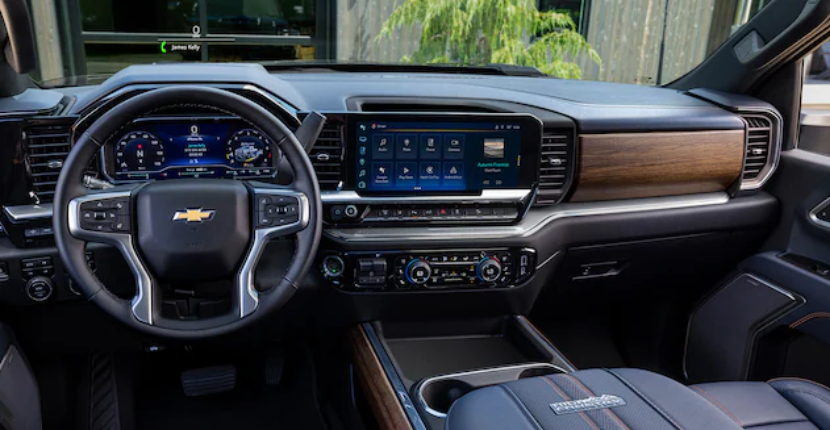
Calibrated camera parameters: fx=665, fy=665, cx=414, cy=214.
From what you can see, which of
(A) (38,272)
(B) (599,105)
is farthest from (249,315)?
(B) (599,105)

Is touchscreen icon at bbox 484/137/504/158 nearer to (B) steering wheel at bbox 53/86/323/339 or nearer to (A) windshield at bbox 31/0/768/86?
(B) steering wheel at bbox 53/86/323/339

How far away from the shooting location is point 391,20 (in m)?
4.76

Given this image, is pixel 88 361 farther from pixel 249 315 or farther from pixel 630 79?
pixel 630 79

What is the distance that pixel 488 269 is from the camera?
1.73 m

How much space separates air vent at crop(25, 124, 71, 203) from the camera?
142cm

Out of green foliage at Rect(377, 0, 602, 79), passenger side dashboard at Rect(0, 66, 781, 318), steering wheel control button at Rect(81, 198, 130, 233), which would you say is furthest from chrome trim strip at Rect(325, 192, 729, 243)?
green foliage at Rect(377, 0, 602, 79)

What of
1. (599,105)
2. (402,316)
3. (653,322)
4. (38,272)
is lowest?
(653,322)

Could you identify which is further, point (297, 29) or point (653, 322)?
point (297, 29)

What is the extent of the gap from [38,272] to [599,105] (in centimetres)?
146

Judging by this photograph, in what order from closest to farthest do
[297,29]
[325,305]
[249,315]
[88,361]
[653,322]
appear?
[249,315] < [325,305] < [88,361] < [653,322] < [297,29]

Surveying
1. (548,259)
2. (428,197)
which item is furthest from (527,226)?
(428,197)

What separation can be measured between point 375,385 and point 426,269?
315 mm

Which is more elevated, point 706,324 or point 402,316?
point 402,316

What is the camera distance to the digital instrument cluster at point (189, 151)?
56.5 inches
